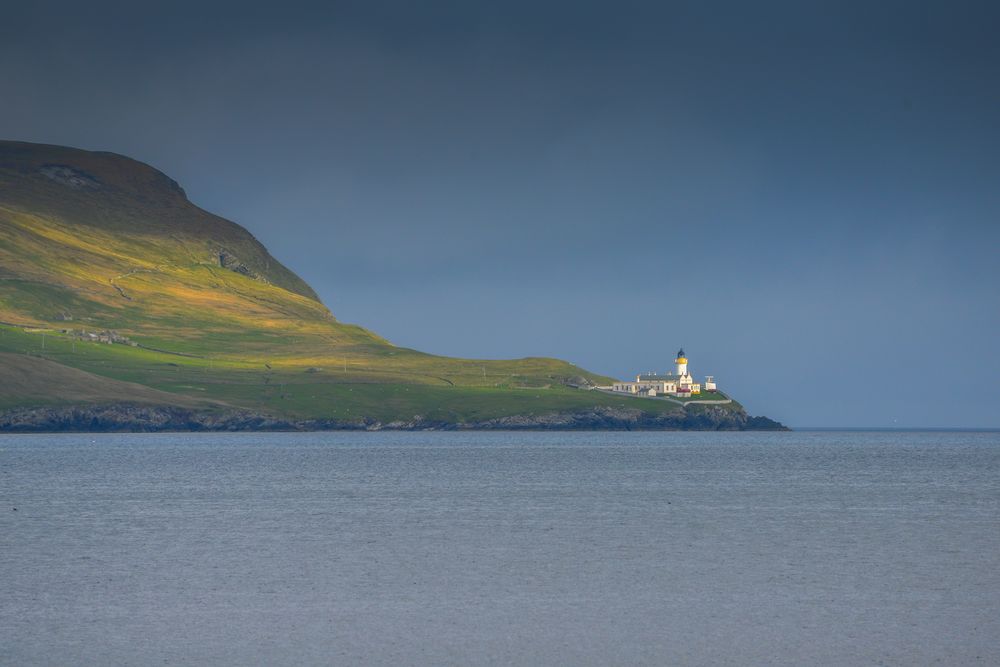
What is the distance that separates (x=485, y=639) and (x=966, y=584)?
63.0 ft

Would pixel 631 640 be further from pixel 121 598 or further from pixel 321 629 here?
pixel 121 598

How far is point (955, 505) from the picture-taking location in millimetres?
77375

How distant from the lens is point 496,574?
149 feet

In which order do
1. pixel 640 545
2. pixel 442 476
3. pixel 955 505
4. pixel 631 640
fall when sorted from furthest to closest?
pixel 442 476 → pixel 955 505 → pixel 640 545 → pixel 631 640

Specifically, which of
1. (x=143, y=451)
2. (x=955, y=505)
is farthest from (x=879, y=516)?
(x=143, y=451)

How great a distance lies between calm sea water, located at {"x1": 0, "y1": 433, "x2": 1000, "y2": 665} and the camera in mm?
32688

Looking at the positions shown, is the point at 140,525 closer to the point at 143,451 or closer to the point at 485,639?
the point at 485,639

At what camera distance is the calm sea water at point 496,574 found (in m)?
32.7

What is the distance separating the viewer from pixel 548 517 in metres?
67.3

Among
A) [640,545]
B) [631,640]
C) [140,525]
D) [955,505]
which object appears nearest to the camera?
[631,640]

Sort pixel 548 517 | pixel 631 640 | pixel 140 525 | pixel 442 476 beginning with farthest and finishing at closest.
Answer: pixel 442 476
pixel 548 517
pixel 140 525
pixel 631 640

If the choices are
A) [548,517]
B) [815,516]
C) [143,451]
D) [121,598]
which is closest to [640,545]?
[548,517]

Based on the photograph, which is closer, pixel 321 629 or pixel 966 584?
pixel 321 629

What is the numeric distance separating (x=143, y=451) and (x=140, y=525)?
103m
